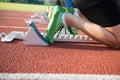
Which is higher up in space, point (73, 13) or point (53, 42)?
point (73, 13)

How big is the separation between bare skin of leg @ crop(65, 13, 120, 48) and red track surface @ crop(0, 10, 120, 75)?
0.08 meters

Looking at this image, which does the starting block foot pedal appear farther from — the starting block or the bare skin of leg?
the bare skin of leg

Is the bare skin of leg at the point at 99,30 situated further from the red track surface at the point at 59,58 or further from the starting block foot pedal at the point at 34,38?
the starting block foot pedal at the point at 34,38

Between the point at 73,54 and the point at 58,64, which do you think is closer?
the point at 58,64

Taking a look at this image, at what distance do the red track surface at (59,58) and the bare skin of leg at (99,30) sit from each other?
3.3 inches

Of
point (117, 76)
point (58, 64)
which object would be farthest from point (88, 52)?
point (117, 76)

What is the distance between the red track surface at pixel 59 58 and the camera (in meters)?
1.93

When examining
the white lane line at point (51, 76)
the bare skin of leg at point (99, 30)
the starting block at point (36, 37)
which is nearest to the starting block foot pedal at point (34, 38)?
the starting block at point (36, 37)

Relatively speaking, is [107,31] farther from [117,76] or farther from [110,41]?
[117,76]

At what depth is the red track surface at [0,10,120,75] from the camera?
1.93m

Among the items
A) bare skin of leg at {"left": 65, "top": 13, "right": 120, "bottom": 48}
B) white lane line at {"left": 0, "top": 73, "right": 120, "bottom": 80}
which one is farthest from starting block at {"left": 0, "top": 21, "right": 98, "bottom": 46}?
white lane line at {"left": 0, "top": 73, "right": 120, "bottom": 80}

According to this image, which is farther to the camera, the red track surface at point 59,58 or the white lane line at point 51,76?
the red track surface at point 59,58

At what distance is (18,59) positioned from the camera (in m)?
2.12

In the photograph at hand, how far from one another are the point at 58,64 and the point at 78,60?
0.21m
